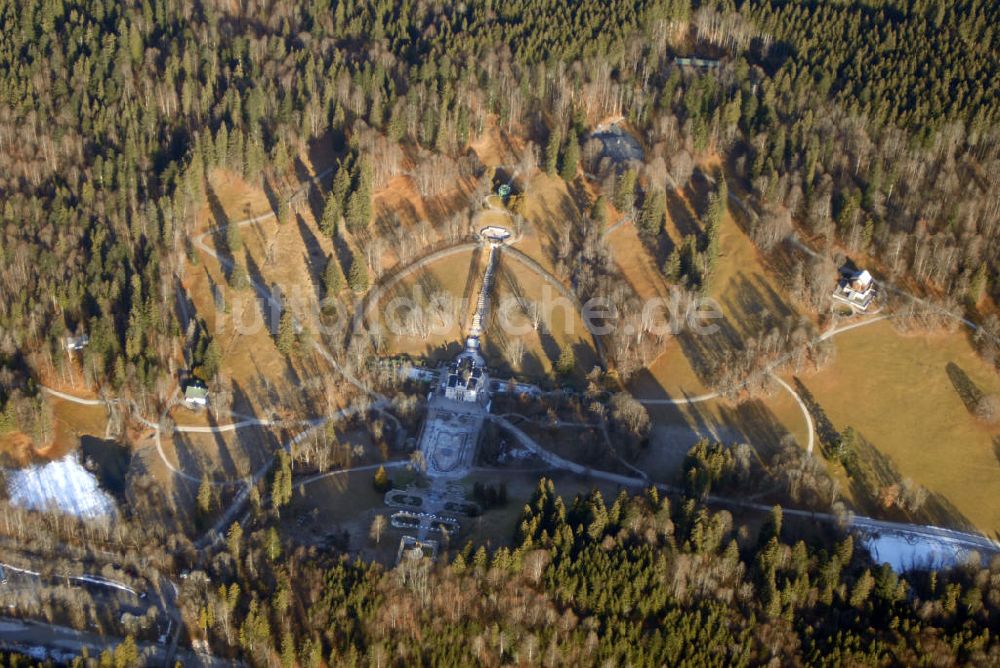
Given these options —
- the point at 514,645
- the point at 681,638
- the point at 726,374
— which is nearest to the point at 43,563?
the point at 514,645

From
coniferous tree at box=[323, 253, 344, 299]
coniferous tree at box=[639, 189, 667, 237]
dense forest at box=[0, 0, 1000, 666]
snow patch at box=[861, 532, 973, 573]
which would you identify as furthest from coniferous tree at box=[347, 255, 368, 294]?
snow patch at box=[861, 532, 973, 573]

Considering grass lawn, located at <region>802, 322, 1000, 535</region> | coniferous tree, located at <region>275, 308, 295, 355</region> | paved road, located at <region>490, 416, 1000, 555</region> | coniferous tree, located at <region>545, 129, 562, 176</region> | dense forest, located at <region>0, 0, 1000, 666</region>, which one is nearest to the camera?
dense forest, located at <region>0, 0, 1000, 666</region>

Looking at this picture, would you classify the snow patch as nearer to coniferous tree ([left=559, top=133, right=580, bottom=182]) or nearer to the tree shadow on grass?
the tree shadow on grass

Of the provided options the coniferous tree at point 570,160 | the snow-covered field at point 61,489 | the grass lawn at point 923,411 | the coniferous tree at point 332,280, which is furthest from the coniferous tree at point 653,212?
the snow-covered field at point 61,489

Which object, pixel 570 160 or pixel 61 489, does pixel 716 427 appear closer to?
pixel 570 160

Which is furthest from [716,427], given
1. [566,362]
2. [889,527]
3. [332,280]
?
[332,280]

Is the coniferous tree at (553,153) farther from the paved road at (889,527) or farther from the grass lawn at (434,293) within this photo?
the paved road at (889,527)
